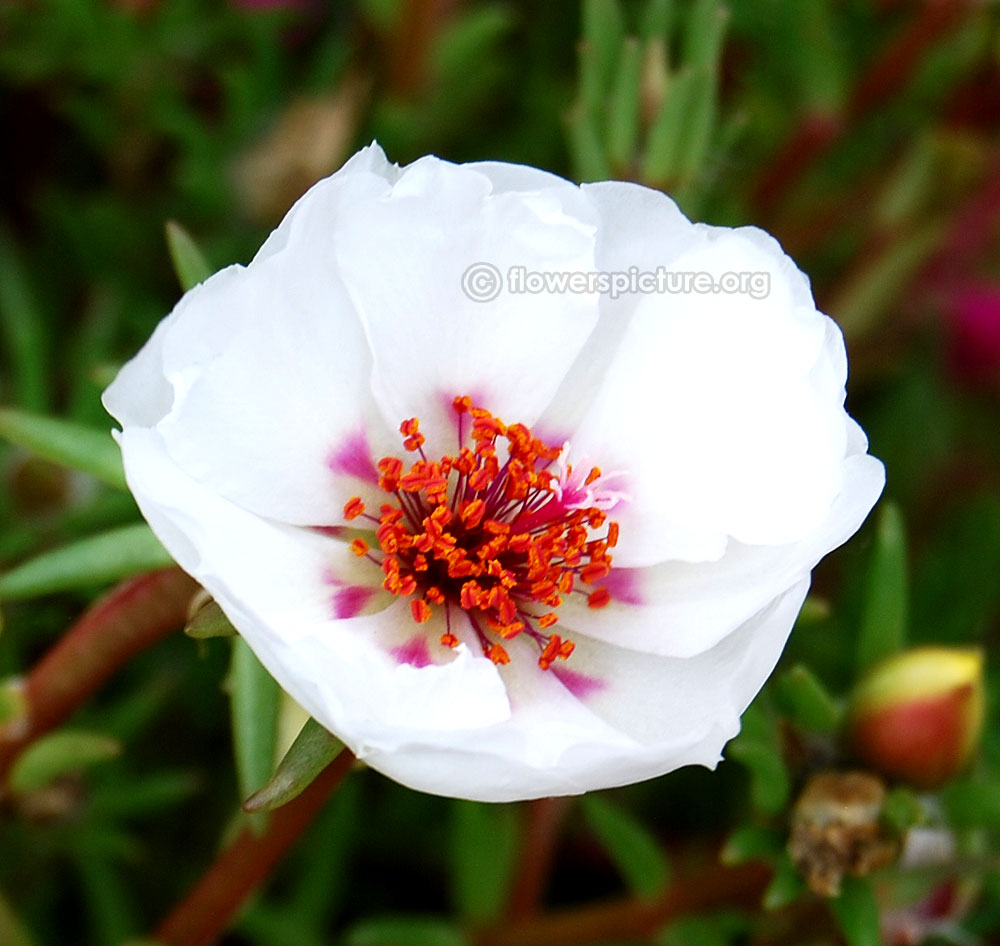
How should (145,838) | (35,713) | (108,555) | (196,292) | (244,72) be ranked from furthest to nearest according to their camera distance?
(244,72) < (145,838) < (35,713) < (108,555) < (196,292)

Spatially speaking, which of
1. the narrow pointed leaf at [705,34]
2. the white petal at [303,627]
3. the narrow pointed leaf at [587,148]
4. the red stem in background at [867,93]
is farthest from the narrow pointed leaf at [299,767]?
the red stem in background at [867,93]

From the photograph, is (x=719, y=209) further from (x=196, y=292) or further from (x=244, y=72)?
(x=196, y=292)

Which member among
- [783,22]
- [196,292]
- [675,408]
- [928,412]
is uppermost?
[196,292]

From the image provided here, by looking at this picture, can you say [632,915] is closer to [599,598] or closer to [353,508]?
[599,598]

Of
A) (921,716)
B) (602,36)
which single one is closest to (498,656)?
(921,716)

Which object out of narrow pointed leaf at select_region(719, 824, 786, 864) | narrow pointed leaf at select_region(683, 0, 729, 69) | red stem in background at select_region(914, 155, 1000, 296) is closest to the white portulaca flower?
Answer: narrow pointed leaf at select_region(719, 824, 786, 864)

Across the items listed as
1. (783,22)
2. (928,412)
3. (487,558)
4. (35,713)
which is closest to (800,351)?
(487,558)

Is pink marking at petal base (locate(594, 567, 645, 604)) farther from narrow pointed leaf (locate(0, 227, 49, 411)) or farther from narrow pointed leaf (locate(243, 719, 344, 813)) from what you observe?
narrow pointed leaf (locate(0, 227, 49, 411))
